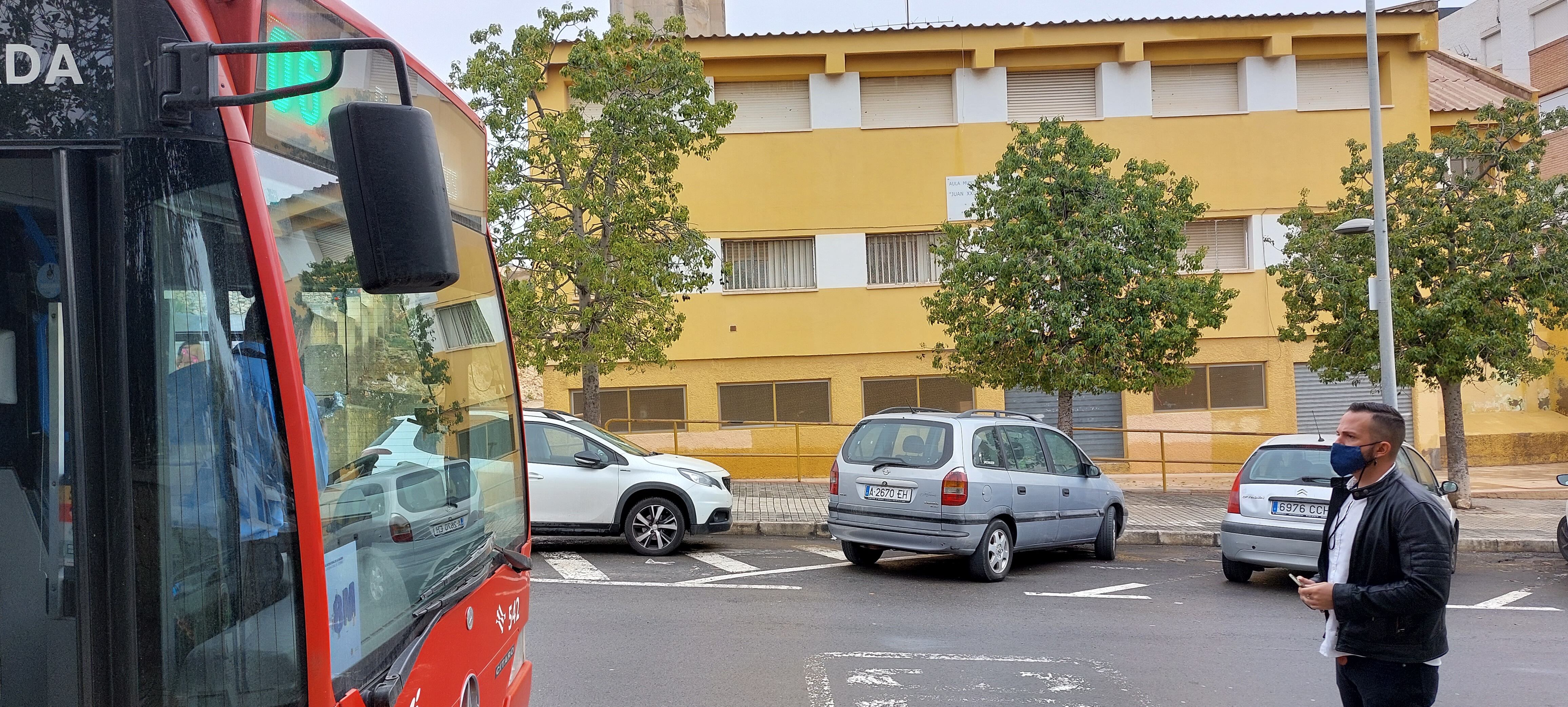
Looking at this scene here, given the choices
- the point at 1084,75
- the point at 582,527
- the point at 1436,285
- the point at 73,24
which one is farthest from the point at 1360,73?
the point at 73,24

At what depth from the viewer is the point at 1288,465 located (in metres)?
10.8

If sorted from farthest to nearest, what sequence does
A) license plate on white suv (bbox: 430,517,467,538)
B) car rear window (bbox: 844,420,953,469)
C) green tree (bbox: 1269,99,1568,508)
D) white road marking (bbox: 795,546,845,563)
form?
green tree (bbox: 1269,99,1568,508), white road marking (bbox: 795,546,845,563), car rear window (bbox: 844,420,953,469), license plate on white suv (bbox: 430,517,467,538)

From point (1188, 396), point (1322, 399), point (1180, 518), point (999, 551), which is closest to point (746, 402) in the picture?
point (1188, 396)

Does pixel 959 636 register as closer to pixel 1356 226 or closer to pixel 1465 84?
pixel 1356 226

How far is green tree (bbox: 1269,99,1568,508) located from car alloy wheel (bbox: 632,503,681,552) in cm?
1067

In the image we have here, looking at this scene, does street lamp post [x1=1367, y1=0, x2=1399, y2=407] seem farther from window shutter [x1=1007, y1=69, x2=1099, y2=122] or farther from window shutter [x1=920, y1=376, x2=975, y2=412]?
window shutter [x1=920, y1=376, x2=975, y2=412]

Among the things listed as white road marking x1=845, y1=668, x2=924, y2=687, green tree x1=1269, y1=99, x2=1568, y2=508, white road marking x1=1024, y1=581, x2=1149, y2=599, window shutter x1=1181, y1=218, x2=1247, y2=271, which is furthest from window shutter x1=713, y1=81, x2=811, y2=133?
white road marking x1=845, y1=668, x2=924, y2=687

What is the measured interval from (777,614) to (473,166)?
6.00m

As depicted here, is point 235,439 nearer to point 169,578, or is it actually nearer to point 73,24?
point 169,578

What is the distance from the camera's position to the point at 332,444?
2584 millimetres

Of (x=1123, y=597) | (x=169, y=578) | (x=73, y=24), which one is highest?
(x=73, y=24)

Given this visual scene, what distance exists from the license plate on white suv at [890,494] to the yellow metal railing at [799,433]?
1007 cm

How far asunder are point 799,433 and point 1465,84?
19893 millimetres

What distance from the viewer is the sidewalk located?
14.6 m
